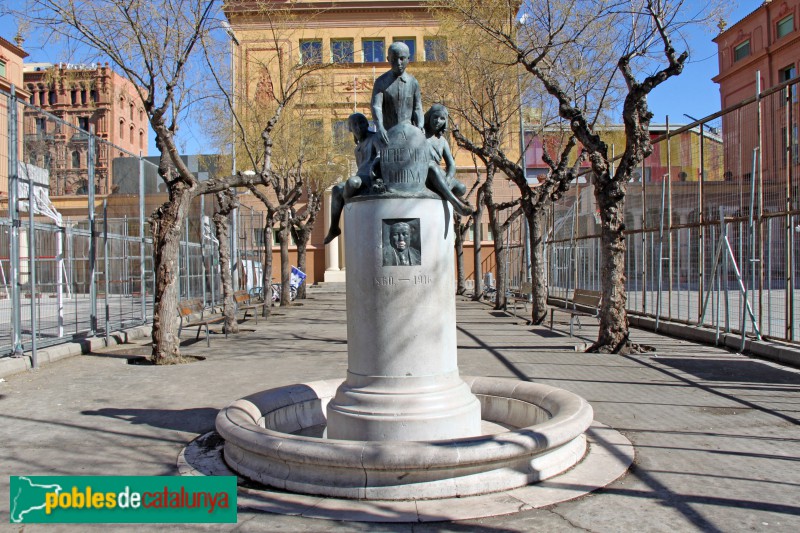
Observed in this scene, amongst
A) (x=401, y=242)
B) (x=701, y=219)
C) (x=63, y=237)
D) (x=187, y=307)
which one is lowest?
(x=187, y=307)

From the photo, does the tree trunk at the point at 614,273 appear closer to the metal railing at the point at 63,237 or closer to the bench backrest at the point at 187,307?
the bench backrest at the point at 187,307

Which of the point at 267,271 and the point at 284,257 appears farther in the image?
the point at 284,257

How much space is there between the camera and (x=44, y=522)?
4555mm

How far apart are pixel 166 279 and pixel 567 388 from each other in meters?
7.19

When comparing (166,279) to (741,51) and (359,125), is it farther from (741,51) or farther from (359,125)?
(741,51)

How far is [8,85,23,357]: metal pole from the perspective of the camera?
1146 centimetres

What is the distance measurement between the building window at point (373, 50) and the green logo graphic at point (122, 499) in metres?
40.1

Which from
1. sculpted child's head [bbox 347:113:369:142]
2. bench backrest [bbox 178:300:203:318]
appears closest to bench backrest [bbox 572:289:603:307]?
bench backrest [bbox 178:300:203:318]

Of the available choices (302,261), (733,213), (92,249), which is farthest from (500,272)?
(92,249)

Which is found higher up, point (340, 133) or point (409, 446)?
point (340, 133)

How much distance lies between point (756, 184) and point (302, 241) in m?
22.4

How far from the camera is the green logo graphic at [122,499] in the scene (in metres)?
4.59

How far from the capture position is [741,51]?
38875 mm

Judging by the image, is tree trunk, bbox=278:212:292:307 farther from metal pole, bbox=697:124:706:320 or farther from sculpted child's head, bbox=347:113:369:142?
sculpted child's head, bbox=347:113:369:142
